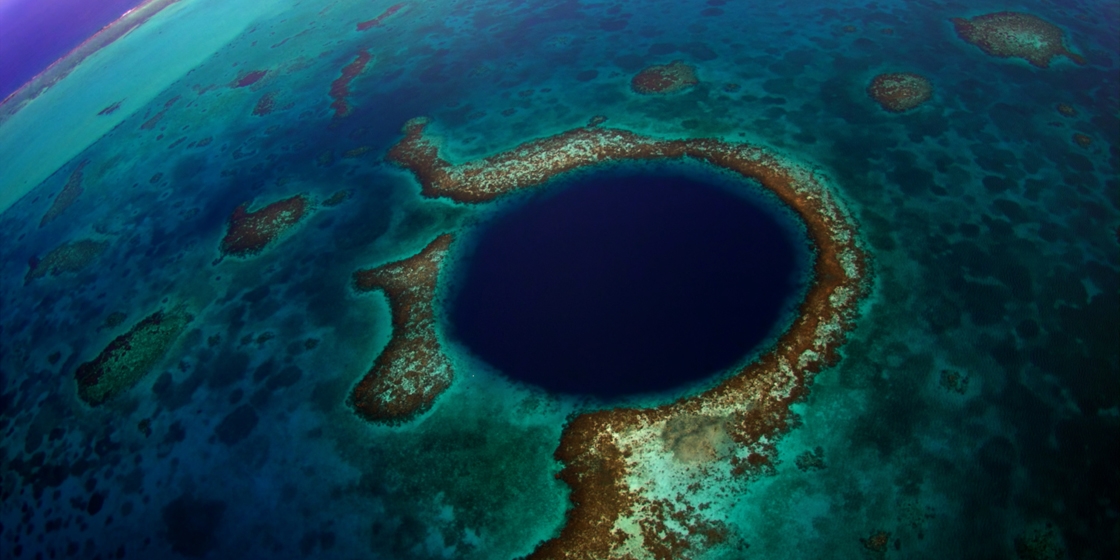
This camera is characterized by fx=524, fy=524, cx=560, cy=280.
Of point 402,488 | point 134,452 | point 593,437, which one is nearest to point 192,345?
point 134,452

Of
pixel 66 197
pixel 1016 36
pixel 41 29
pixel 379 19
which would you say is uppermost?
pixel 41 29

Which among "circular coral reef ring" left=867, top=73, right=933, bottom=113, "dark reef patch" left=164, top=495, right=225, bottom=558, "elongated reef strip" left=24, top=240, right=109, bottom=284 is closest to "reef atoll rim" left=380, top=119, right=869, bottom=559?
"dark reef patch" left=164, top=495, right=225, bottom=558

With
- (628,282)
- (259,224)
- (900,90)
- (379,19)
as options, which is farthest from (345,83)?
(900,90)

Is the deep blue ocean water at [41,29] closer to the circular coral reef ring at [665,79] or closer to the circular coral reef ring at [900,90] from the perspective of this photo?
the circular coral reef ring at [665,79]

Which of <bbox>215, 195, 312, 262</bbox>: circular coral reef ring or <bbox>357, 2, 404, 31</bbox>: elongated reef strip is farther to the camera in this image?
<bbox>357, 2, 404, 31</bbox>: elongated reef strip

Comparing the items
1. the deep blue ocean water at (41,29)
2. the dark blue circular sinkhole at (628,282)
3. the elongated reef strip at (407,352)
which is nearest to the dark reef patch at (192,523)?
the elongated reef strip at (407,352)

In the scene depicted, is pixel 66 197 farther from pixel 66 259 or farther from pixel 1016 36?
pixel 1016 36

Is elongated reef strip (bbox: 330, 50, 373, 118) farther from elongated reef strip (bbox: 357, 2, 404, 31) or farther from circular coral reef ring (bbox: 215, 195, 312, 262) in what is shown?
circular coral reef ring (bbox: 215, 195, 312, 262)
